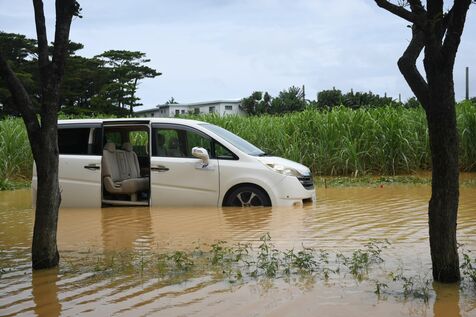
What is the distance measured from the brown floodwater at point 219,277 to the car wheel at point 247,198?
1.05 ft

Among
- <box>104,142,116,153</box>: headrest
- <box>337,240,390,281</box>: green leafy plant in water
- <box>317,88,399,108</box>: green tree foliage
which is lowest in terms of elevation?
<box>337,240,390,281</box>: green leafy plant in water

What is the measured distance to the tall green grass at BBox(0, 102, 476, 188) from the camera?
635 inches

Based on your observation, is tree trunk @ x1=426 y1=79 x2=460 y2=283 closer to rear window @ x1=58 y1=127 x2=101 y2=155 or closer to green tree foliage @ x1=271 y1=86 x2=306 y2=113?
rear window @ x1=58 y1=127 x2=101 y2=155

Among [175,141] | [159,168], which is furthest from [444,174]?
[175,141]

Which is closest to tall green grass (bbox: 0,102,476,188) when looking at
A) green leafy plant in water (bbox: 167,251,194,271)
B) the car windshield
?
the car windshield

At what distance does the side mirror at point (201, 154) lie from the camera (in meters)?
10.0

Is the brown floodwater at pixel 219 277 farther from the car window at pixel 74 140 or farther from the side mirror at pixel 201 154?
the car window at pixel 74 140

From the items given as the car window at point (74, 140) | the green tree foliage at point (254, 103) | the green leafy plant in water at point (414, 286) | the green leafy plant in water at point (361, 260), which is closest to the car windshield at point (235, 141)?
the car window at point (74, 140)

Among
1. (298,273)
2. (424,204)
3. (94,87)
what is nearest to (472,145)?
(424,204)

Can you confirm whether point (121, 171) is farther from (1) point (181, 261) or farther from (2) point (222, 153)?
(1) point (181, 261)

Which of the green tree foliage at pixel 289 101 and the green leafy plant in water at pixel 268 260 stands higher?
the green tree foliage at pixel 289 101

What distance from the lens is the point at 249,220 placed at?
8.42 meters

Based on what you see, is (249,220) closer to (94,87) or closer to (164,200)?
(164,200)

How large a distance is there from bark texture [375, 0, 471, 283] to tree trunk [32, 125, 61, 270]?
2987mm
